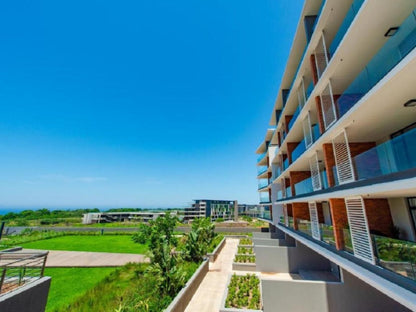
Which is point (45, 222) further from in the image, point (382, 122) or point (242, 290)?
point (382, 122)

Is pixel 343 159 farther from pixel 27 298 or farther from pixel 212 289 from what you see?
pixel 27 298

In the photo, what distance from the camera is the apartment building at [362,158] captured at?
212 inches

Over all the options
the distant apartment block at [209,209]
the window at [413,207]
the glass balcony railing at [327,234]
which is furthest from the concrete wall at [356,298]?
the distant apartment block at [209,209]

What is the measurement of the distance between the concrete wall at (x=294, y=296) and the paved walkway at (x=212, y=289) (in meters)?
2.78

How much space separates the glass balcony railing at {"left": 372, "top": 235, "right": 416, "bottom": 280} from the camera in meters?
5.14

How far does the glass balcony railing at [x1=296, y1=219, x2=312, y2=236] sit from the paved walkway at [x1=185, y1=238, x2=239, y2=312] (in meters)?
6.60

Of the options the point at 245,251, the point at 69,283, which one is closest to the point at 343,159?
the point at 245,251

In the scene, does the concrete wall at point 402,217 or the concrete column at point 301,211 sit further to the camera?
the concrete column at point 301,211

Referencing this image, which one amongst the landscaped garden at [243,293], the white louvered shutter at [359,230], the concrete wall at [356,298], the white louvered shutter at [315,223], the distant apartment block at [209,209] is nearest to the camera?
the white louvered shutter at [359,230]

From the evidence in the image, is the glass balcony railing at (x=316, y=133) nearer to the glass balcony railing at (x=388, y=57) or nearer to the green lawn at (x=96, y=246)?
the glass balcony railing at (x=388, y=57)

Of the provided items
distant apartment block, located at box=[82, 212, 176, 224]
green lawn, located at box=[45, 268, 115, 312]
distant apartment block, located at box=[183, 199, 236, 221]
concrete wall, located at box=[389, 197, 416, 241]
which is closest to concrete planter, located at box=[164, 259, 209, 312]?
green lawn, located at box=[45, 268, 115, 312]

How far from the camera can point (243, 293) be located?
10.7 m

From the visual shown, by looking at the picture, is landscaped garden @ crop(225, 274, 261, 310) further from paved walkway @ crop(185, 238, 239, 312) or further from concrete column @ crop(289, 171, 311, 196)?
concrete column @ crop(289, 171, 311, 196)

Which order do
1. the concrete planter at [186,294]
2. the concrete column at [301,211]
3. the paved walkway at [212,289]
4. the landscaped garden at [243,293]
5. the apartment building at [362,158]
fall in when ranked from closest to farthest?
the apartment building at [362,158], the concrete planter at [186,294], the landscaped garden at [243,293], the paved walkway at [212,289], the concrete column at [301,211]
